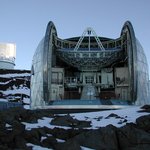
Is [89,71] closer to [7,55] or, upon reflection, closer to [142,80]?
[142,80]

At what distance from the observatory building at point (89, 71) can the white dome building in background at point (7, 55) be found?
6727cm

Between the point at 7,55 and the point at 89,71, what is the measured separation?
230 ft

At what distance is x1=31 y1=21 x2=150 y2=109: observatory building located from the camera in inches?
1642

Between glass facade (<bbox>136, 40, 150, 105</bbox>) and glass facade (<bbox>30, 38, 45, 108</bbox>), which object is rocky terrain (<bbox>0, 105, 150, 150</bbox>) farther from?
glass facade (<bbox>136, 40, 150, 105</bbox>)

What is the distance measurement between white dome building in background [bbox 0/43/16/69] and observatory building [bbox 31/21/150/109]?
6727 cm

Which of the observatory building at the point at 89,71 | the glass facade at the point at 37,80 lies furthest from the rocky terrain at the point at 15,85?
the glass facade at the point at 37,80

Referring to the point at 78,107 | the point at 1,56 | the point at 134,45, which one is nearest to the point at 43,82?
the point at 78,107

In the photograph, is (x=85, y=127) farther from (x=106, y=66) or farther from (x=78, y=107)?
(x=106, y=66)

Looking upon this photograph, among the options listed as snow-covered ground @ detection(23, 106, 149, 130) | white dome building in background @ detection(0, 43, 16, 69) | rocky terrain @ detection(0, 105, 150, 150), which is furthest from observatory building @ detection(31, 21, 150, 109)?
white dome building in background @ detection(0, 43, 16, 69)

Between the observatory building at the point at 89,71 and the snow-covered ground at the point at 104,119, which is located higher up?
the observatory building at the point at 89,71

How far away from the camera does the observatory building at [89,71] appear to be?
4172cm

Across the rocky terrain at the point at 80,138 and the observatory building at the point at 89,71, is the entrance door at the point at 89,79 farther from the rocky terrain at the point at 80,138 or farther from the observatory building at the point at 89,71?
the rocky terrain at the point at 80,138

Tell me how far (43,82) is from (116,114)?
21056 millimetres

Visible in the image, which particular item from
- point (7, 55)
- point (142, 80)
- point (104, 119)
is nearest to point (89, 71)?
point (142, 80)
